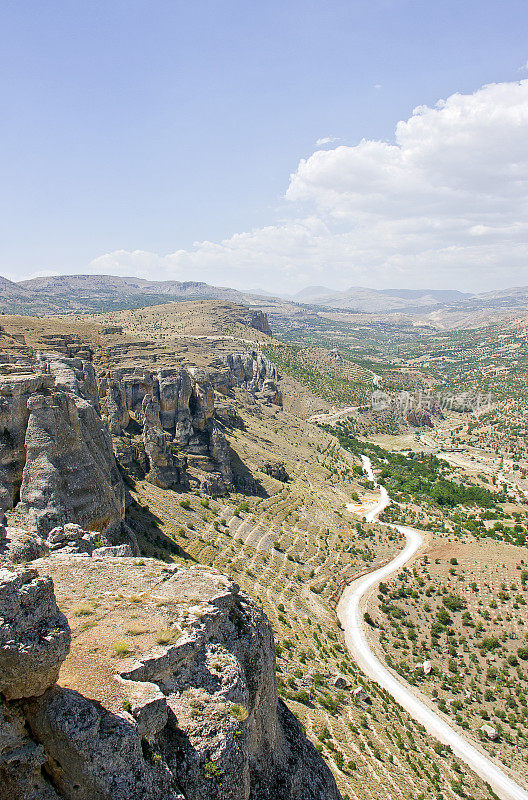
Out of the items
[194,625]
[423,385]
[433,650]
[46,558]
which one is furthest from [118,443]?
[423,385]

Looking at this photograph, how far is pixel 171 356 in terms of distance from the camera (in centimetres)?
7956

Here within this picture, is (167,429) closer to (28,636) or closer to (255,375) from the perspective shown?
(28,636)

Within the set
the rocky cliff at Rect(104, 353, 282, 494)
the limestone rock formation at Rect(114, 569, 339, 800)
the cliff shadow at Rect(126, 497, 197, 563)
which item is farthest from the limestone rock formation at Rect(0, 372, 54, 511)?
the rocky cliff at Rect(104, 353, 282, 494)

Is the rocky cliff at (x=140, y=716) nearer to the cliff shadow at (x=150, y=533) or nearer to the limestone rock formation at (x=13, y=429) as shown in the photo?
the limestone rock formation at (x=13, y=429)

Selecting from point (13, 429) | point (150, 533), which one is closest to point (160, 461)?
point (150, 533)

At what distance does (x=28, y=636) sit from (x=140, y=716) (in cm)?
321

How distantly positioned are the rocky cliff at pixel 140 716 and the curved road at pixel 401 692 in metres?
22.6

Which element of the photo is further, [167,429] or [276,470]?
[276,470]

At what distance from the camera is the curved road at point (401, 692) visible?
28.5 metres

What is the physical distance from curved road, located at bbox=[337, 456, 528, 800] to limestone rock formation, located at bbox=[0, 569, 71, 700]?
32301mm

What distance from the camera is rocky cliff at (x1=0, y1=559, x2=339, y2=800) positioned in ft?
30.0

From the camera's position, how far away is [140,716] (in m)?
10.1

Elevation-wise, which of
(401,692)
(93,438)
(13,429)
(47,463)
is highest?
(13,429)

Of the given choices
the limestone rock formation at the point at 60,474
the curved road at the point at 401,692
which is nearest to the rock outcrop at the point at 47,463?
the limestone rock formation at the point at 60,474
